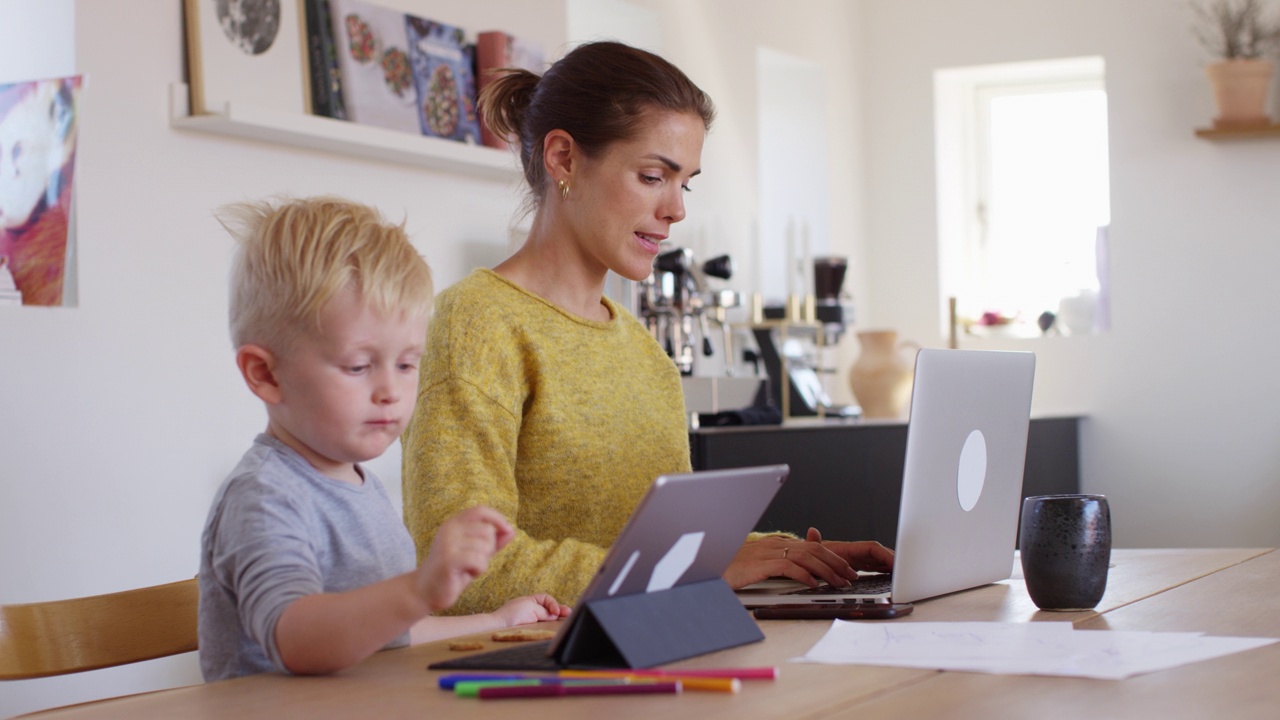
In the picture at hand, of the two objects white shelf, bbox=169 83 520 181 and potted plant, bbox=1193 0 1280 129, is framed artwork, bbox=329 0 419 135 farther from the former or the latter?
potted plant, bbox=1193 0 1280 129

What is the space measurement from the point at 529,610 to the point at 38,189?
1.48 meters

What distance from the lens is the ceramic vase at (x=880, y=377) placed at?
13.9ft

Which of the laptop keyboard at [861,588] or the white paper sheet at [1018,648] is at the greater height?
the white paper sheet at [1018,648]

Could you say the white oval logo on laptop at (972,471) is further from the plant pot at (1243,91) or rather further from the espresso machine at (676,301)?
the plant pot at (1243,91)

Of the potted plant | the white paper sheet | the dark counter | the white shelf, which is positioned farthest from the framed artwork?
the potted plant

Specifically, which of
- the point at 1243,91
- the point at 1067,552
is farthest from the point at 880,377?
the point at 1067,552

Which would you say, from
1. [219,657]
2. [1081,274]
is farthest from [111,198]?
[1081,274]

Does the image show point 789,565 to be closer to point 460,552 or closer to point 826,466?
point 460,552

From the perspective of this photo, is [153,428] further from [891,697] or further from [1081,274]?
[1081,274]

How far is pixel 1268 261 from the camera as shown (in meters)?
4.40

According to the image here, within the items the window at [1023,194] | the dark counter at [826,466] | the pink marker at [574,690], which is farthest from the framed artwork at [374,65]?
the window at [1023,194]

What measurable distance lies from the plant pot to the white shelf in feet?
7.91

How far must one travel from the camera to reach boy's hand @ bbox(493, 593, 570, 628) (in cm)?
128

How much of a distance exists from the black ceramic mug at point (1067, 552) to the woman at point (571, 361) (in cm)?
25
